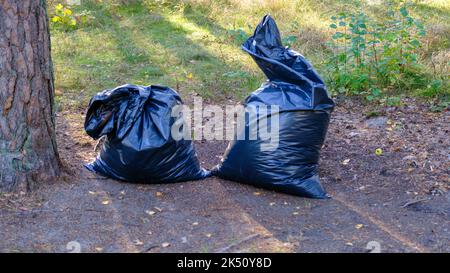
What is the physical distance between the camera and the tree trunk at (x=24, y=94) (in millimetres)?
3506

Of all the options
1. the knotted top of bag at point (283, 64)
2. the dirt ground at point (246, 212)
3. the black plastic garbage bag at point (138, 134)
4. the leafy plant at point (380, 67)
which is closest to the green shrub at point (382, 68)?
the leafy plant at point (380, 67)

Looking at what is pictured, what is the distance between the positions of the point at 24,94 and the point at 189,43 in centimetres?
428

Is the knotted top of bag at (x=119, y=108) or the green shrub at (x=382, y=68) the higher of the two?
the knotted top of bag at (x=119, y=108)

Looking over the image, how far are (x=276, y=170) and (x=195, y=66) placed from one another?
3.22 metres

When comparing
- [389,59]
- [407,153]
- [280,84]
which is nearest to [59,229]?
[280,84]

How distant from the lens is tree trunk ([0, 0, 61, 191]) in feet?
11.5

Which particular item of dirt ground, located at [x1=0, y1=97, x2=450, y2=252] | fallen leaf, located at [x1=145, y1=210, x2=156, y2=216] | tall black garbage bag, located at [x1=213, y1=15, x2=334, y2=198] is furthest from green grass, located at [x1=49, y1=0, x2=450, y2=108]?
fallen leaf, located at [x1=145, y1=210, x2=156, y2=216]

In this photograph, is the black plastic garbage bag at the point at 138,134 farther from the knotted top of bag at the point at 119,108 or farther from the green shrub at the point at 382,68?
the green shrub at the point at 382,68

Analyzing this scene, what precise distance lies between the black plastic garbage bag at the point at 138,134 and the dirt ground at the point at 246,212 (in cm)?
9

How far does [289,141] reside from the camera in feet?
12.9

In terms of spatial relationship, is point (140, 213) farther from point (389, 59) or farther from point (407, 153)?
point (389, 59)

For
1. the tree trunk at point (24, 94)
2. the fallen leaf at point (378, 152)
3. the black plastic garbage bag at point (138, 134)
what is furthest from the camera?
the fallen leaf at point (378, 152)

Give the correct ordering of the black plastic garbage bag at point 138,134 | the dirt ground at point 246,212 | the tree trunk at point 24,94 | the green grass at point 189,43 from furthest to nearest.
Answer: the green grass at point 189,43 < the black plastic garbage bag at point 138,134 < the tree trunk at point 24,94 < the dirt ground at point 246,212

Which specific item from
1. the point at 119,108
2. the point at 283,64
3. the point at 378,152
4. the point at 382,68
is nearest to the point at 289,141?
the point at 283,64
